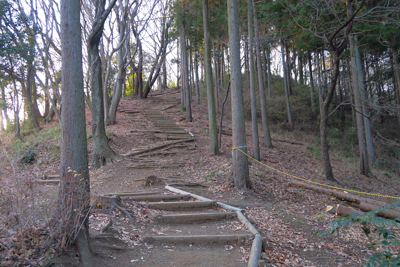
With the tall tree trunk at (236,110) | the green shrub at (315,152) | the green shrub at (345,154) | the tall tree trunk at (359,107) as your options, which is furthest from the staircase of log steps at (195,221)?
the green shrub at (345,154)

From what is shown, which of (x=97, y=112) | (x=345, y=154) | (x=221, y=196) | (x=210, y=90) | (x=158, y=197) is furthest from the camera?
(x=345, y=154)

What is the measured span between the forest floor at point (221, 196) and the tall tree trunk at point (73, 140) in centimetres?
24

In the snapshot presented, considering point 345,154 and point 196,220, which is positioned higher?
point 345,154

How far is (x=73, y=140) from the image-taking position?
3.77 metres

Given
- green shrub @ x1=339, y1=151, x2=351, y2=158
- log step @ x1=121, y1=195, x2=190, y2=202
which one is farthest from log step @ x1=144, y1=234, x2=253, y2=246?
green shrub @ x1=339, y1=151, x2=351, y2=158

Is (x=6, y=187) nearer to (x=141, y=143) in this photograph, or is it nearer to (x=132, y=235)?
(x=132, y=235)

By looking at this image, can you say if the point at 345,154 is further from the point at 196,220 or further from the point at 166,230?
the point at 166,230

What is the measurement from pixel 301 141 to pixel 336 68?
12.2 meters

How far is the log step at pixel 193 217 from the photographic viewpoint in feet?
19.2

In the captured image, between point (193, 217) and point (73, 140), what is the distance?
3319 mm

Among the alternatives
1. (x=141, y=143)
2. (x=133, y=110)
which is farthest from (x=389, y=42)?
(x=133, y=110)

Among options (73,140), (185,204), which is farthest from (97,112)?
(73,140)

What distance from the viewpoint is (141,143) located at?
1491 cm

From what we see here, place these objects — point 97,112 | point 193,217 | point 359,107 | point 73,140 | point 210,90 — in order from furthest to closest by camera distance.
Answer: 1. point 359,107
2. point 210,90
3. point 97,112
4. point 193,217
5. point 73,140
